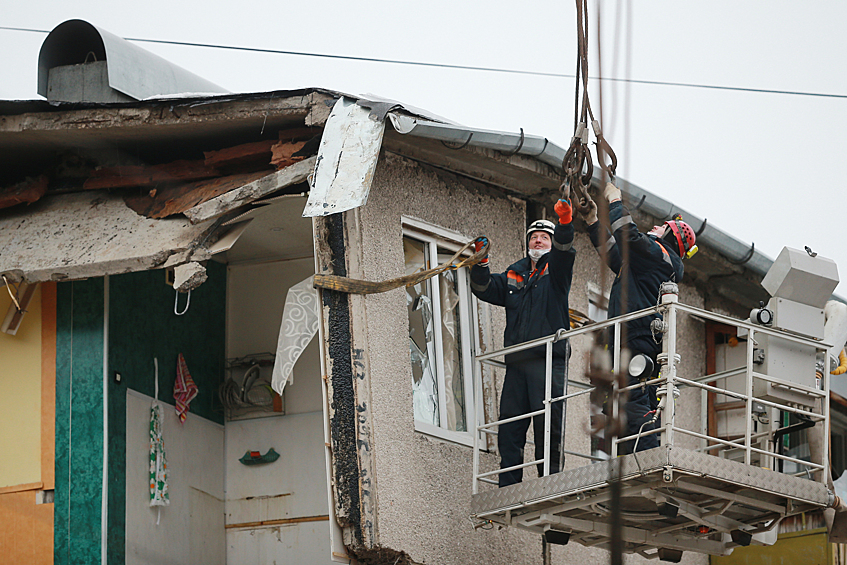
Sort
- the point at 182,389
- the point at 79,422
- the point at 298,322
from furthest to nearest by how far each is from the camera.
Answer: the point at 182,389
the point at 79,422
the point at 298,322

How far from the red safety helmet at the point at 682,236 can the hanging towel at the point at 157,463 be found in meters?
4.62

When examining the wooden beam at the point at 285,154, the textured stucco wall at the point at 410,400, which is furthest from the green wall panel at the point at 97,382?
the textured stucco wall at the point at 410,400

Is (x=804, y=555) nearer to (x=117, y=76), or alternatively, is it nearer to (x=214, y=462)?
(x=214, y=462)

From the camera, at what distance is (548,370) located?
779cm

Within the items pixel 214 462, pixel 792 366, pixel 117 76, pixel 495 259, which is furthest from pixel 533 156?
pixel 214 462

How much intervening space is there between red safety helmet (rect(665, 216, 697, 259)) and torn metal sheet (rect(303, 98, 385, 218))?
236 cm

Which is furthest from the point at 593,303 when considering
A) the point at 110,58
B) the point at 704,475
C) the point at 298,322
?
the point at 110,58

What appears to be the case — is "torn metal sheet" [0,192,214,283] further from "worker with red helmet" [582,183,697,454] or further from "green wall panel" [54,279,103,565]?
"worker with red helmet" [582,183,697,454]

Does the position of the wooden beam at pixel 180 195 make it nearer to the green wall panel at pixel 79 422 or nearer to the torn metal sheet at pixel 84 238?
the torn metal sheet at pixel 84 238

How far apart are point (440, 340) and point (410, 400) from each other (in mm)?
693

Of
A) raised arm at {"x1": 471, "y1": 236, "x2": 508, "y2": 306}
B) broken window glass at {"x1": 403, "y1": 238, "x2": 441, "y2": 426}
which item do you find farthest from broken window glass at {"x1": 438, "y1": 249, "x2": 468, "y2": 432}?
raised arm at {"x1": 471, "y1": 236, "x2": 508, "y2": 306}

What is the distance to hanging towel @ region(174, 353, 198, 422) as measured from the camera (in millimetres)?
10234

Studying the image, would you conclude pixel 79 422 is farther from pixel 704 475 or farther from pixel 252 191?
pixel 704 475

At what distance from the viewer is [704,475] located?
7125 mm
